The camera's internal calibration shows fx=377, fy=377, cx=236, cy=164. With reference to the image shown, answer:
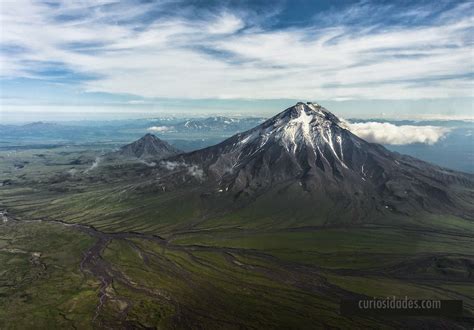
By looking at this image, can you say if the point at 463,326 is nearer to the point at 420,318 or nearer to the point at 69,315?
the point at 420,318

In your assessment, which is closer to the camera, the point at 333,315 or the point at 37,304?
the point at 333,315

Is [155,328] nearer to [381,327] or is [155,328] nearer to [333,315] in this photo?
[333,315]

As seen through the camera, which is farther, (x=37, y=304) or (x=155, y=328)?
(x=37, y=304)

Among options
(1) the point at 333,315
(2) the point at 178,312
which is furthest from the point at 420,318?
(2) the point at 178,312

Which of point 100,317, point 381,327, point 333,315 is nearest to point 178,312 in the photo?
point 100,317

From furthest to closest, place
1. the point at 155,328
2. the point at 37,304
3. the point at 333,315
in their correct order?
the point at 37,304, the point at 333,315, the point at 155,328

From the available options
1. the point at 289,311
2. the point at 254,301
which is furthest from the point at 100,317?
the point at 289,311

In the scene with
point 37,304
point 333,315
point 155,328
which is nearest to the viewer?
point 155,328
